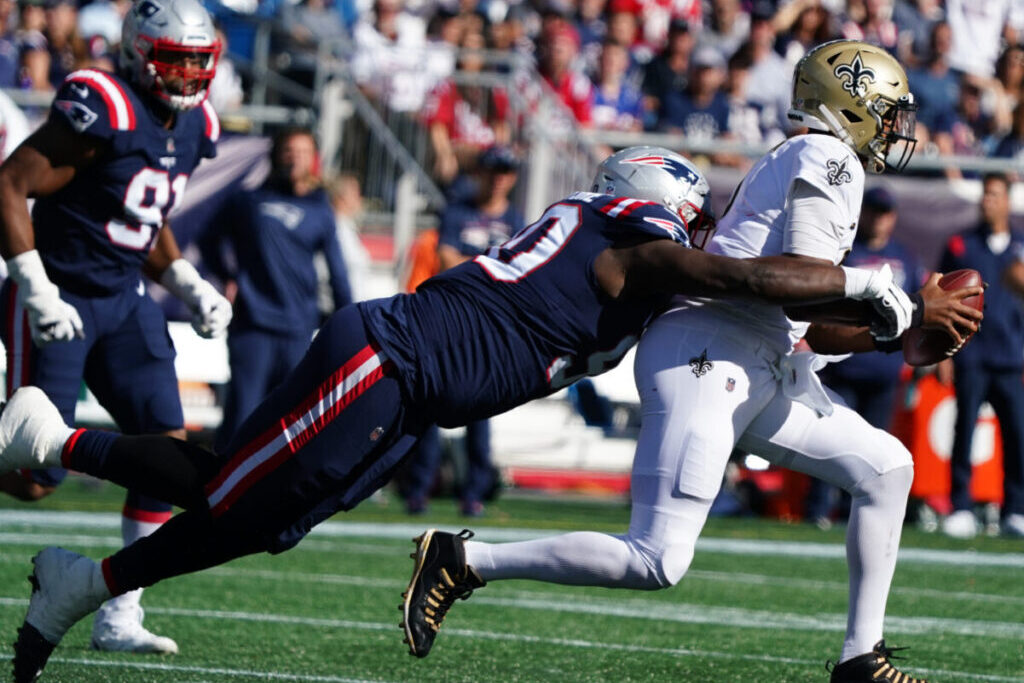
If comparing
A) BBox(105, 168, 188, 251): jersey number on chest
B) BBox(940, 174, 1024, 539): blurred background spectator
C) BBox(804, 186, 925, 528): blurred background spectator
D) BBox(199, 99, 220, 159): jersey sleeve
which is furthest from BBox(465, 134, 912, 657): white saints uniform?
BBox(940, 174, 1024, 539): blurred background spectator

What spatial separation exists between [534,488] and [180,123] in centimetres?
659

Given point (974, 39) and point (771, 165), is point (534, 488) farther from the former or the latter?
point (771, 165)

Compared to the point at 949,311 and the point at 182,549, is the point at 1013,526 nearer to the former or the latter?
the point at 949,311

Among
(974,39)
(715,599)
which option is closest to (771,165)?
(715,599)

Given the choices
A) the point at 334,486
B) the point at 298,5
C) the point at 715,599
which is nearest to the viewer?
the point at 334,486

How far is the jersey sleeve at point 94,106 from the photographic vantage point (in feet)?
15.6

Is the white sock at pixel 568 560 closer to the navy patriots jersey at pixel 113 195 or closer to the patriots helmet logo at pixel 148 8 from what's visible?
the navy patriots jersey at pixel 113 195

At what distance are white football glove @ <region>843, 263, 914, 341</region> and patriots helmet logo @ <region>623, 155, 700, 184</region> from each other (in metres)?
0.49

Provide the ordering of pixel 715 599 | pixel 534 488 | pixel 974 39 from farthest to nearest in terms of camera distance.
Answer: pixel 974 39 → pixel 534 488 → pixel 715 599

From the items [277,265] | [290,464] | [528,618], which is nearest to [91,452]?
[290,464]

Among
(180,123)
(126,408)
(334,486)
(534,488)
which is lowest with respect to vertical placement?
(534,488)

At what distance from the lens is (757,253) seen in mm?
4078

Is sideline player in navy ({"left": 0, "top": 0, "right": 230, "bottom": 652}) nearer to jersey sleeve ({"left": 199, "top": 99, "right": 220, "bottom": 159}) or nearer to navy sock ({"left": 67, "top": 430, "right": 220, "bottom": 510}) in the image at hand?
jersey sleeve ({"left": 199, "top": 99, "right": 220, "bottom": 159})

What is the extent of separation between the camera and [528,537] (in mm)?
7902
